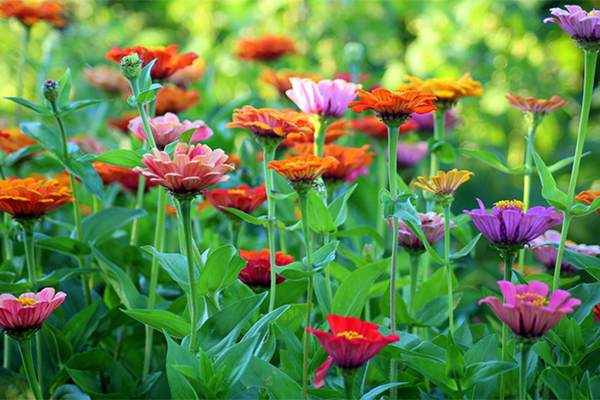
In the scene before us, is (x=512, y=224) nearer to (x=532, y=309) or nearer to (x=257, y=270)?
(x=532, y=309)

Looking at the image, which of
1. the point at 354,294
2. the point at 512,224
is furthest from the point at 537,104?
the point at 354,294

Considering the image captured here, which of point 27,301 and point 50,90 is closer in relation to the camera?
point 27,301

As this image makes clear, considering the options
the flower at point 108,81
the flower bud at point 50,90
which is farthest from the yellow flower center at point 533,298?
the flower at point 108,81

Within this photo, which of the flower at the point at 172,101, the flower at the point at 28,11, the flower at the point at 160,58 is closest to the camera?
the flower at the point at 160,58

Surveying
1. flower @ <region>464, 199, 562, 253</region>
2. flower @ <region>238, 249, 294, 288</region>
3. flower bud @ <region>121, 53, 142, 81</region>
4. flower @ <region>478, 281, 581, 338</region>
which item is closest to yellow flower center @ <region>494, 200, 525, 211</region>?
flower @ <region>464, 199, 562, 253</region>

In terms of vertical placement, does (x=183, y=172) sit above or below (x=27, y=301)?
above

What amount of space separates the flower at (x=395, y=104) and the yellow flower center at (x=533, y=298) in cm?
17

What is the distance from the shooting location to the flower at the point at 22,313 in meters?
0.48

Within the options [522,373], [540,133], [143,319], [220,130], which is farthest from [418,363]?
[540,133]

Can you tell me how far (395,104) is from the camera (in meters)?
0.49

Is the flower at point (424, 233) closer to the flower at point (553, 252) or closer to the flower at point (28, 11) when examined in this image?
the flower at point (553, 252)

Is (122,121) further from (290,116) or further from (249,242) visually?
(290,116)

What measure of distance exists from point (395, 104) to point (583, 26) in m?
0.18

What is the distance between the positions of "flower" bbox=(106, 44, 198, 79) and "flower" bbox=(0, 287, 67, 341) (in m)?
0.27
